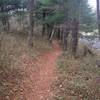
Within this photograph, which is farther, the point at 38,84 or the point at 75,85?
the point at 38,84

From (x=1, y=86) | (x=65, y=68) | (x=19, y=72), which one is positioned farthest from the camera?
(x=65, y=68)

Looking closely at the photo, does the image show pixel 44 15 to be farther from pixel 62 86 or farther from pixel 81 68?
pixel 62 86

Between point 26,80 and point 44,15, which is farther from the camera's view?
point 44,15

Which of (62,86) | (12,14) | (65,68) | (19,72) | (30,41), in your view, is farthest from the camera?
(12,14)

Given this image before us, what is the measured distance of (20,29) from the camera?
76.4 feet

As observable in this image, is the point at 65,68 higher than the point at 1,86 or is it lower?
lower

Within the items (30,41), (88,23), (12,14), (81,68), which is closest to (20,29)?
(12,14)

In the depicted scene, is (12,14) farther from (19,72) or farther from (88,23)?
(19,72)

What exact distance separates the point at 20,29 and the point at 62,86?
17.0m

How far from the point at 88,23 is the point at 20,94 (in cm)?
1783

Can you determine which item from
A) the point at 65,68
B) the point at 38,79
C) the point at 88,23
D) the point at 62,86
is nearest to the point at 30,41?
the point at 65,68

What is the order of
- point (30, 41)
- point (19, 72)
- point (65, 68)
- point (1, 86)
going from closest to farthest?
point (1, 86) < point (19, 72) < point (65, 68) < point (30, 41)

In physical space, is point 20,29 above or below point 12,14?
below

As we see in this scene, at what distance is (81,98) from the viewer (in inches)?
243
